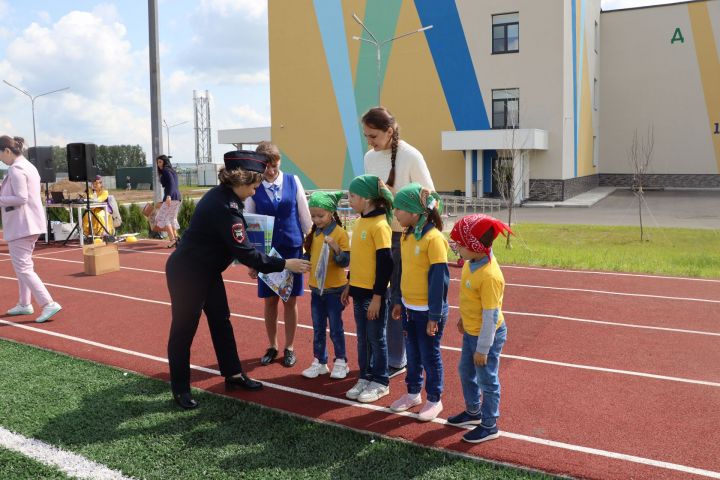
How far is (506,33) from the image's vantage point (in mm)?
31141

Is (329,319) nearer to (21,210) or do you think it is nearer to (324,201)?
(324,201)

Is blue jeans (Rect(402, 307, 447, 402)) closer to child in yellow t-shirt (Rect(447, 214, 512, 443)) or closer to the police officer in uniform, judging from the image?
child in yellow t-shirt (Rect(447, 214, 512, 443))

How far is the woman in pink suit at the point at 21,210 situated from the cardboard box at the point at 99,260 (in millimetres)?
3512

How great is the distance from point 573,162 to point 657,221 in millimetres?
11445

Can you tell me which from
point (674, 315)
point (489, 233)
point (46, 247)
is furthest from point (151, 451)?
point (46, 247)

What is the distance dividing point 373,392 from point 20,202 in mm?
4713

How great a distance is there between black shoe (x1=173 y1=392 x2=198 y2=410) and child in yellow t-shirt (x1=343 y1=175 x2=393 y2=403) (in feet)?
3.93

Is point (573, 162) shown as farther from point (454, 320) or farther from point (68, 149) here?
point (454, 320)

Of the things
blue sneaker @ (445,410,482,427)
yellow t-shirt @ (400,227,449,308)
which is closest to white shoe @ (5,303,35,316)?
yellow t-shirt @ (400,227,449,308)

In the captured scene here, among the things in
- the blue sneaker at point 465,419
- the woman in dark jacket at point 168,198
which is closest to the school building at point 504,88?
the woman in dark jacket at point 168,198

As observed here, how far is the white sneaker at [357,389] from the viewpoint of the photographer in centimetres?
490

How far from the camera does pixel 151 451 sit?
4.02 metres

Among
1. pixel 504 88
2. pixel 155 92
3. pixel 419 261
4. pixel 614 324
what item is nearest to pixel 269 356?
pixel 419 261

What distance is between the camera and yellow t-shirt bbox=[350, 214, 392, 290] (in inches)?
180
